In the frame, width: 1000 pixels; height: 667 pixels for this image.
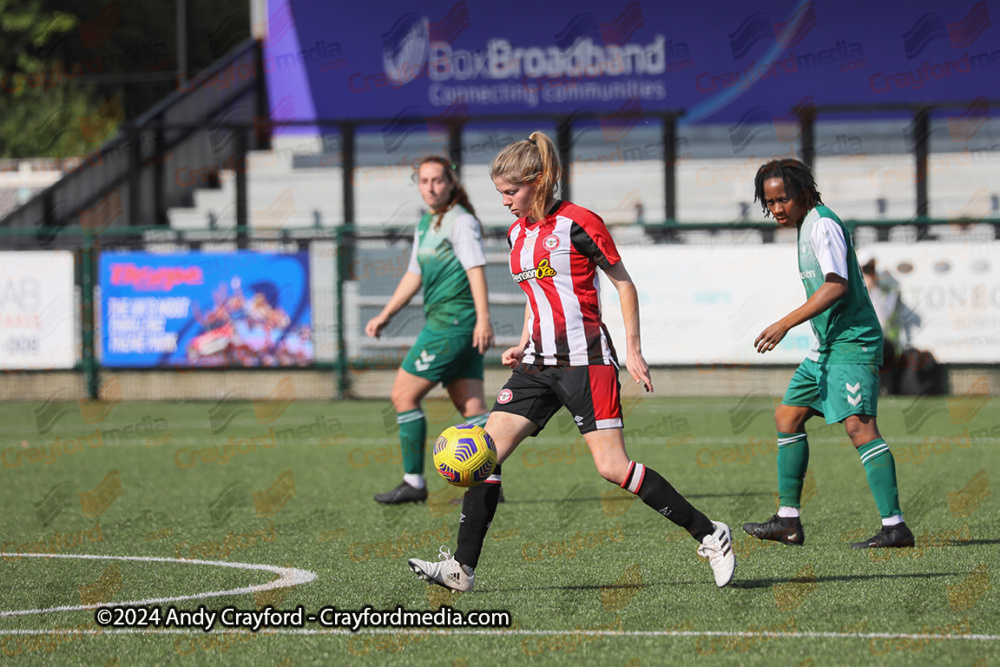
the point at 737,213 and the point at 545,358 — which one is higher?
the point at 737,213

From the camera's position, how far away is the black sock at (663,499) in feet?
16.2

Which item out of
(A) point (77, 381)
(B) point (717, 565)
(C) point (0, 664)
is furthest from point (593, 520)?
(A) point (77, 381)

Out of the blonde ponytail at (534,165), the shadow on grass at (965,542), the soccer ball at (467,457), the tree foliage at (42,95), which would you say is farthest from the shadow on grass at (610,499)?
Answer: the tree foliage at (42,95)

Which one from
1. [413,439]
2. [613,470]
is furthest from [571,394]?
[413,439]

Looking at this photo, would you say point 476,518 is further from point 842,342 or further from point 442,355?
point 442,355

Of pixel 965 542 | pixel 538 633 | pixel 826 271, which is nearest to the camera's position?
pixel 538 633

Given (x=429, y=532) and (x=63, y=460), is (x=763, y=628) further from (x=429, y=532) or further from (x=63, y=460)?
(x=63, y=460)

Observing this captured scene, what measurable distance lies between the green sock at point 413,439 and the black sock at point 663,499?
300 centimetres

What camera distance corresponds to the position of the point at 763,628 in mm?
4363

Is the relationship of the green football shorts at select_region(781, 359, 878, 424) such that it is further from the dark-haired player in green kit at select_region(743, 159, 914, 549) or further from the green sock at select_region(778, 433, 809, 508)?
the green sock at select_region(778, 433, 809, 508)

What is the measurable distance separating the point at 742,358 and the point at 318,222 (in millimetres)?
7358

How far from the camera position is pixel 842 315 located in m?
6.01

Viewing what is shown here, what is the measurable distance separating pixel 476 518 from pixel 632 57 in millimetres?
17251

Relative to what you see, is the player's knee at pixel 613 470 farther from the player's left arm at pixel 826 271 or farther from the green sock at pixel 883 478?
the green sock at pixel 883 478
